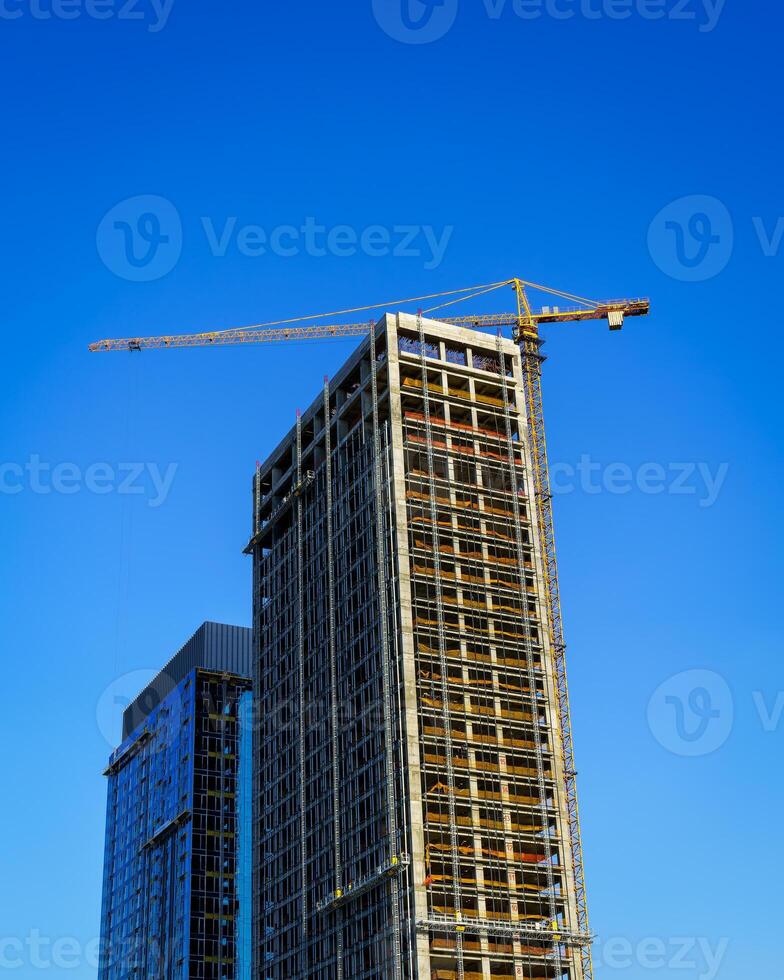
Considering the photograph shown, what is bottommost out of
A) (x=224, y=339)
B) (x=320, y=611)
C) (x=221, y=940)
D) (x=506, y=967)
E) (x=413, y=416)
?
(x=506, y=967)

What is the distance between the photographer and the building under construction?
13050cm

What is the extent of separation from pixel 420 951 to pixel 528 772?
22.8 metres

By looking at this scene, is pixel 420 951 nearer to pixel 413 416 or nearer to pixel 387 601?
pixel 387 601

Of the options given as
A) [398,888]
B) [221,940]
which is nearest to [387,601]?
[398,888]

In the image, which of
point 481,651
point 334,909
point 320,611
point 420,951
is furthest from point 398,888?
point 320,611

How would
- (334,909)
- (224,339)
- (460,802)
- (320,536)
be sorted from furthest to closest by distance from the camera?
(224,339), (320,536), (334,909), (460,802)

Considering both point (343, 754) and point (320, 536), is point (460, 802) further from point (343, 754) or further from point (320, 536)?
point (320, 536)

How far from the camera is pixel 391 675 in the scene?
139250 millimetres

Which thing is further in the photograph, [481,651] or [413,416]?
[413,416]

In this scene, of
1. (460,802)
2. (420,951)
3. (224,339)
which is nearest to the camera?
(420,951)

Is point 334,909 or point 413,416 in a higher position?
point 413,416

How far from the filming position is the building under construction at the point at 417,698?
428 ft

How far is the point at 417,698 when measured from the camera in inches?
5374

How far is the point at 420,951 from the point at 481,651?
3212cm
